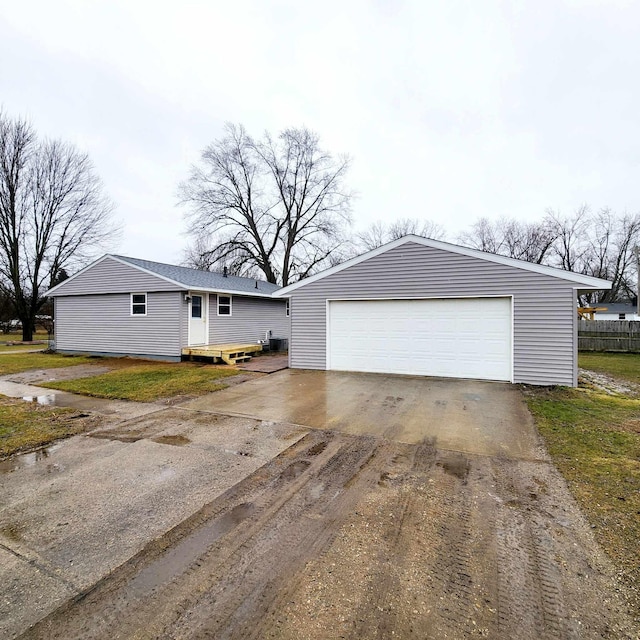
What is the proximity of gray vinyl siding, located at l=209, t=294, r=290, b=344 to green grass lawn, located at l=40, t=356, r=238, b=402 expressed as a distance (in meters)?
3.17

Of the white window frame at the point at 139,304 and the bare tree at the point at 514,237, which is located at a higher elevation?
the bare tree at the point at 514,237

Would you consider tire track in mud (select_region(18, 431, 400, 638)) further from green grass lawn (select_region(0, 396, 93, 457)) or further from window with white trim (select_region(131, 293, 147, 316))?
window with white trim (select_region(131, 293, 147, 316))

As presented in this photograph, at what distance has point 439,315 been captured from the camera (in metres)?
9.41

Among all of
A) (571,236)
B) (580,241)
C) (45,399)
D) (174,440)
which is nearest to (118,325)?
(45,399)

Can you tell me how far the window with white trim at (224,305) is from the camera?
14.1 metres

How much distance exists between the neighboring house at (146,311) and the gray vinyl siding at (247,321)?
0.04 metres

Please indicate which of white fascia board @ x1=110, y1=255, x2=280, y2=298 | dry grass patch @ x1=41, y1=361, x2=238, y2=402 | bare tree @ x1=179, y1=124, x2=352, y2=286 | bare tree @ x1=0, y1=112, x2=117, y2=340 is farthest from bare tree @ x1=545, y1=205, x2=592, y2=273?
bare tree @ x1=0, y1=112, x2=117, y2=340

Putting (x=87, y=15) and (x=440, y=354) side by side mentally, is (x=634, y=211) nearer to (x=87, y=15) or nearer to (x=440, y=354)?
(x=440, y=354)

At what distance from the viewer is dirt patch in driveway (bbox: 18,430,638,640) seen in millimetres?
1829

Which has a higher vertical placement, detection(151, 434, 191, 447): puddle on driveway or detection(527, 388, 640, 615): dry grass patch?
detection(527, 388, 640, 615): dry grass patch

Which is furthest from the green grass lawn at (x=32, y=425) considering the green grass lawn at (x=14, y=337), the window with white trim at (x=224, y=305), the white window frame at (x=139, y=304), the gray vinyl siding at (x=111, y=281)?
the green grass lawn at (x=14, y=337)

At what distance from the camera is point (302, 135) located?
91.2ft

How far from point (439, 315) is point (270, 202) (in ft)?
75.7

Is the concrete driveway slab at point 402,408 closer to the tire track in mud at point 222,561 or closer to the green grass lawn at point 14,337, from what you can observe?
the tire track in mud at point 222,561
